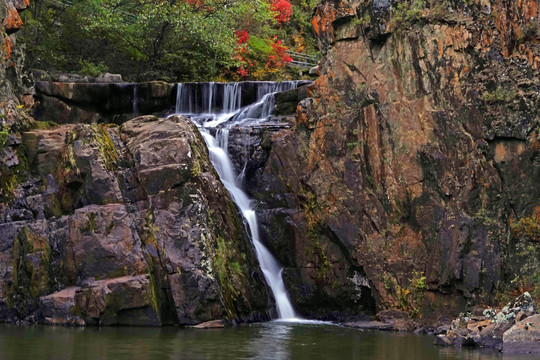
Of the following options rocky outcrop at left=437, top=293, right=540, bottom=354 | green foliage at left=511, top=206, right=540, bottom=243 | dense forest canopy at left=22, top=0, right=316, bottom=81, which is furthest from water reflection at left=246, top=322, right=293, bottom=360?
dense forest canopy at left=22, top=0, right=316, bottom=81

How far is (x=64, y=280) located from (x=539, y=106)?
14925mm

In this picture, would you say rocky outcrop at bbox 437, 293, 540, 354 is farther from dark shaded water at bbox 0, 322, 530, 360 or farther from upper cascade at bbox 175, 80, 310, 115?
upper cascade at bbox 175, 80, 310, 115

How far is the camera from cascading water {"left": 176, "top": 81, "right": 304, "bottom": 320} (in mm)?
24359

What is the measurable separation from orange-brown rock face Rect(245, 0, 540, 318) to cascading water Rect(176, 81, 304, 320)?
481 millimetres

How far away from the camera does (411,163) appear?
23.3 m

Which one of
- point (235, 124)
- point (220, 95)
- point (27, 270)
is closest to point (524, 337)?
point (27, 270)

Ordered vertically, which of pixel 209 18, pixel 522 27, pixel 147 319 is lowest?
pixel 147 319

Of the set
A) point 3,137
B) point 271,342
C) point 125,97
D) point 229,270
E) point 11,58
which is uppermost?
point 11,58

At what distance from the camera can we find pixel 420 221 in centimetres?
2286

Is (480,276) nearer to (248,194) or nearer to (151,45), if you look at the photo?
(248,194)

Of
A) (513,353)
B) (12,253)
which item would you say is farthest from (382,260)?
(12,253)

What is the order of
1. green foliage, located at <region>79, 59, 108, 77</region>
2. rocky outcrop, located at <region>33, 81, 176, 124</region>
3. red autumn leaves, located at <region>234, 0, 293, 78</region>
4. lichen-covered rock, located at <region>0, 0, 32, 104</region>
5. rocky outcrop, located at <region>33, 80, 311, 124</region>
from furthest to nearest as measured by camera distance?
red autumn leaves, located at <region>234, 0, 293, 78</region> → green foliage, located at <region>79, 59, 108, 77</region> → rocky outcrop, located at <region>33, 80, 311, 124</region> → rocky outcrop, located at <region>33, 81, 176, 124</region> → lichen-covered rock, located at <region>0, 0, 32, 104</region>

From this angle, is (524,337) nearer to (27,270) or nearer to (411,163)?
(411,163)

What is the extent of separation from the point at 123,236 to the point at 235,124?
7.38m
